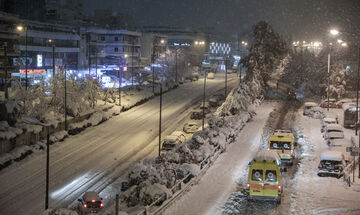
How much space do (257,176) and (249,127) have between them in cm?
2149

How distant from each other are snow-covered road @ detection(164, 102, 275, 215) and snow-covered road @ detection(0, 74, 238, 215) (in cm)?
627

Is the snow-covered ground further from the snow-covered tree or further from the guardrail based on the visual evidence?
the snow-covered tree

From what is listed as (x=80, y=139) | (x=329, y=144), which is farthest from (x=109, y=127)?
(x=329, y=144)

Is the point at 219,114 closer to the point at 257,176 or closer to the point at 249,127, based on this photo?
the point at 249,127

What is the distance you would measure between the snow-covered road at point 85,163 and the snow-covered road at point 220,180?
20.6 feet

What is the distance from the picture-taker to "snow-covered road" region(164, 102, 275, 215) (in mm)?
21391

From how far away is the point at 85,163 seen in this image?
1362 inches

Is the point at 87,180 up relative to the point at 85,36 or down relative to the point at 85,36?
down

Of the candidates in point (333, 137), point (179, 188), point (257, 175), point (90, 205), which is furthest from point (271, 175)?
point (333, 137)

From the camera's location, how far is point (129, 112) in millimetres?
56250

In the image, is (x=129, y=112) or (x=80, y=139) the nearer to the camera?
(x=80, y=139)

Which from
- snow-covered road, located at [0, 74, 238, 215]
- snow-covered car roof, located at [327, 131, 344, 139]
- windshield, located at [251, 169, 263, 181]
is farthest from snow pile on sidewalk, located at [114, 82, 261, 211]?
snow-covered car roof, located at [327, 131, 344, 139]

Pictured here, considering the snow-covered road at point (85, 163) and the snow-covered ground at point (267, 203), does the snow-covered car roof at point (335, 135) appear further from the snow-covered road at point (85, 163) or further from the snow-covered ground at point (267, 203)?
the snow-covered road at point (85, 163)

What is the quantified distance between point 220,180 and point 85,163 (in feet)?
41.7
